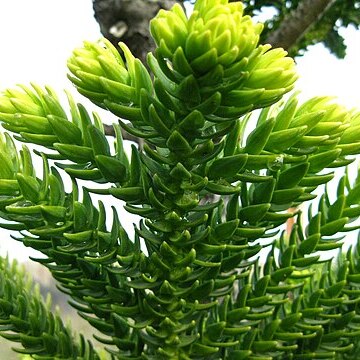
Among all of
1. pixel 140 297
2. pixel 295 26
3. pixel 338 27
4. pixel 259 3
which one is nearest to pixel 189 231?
pixel 140 297

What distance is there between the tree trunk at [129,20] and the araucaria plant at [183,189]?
33cm

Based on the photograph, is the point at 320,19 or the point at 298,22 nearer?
the point at 298,22

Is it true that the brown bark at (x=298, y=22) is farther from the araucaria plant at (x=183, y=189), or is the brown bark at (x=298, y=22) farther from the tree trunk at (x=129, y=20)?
the araucaria plant at (x=183, y=189)

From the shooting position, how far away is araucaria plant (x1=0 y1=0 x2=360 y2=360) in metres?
0.30

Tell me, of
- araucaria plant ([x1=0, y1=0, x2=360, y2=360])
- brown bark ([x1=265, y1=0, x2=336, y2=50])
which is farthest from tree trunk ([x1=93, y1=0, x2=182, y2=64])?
araucaria plant ([x1=0, y1=0, x2=360, y2=360])

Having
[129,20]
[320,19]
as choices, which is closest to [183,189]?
[129,20]

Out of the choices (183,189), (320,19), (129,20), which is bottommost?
(183,189)

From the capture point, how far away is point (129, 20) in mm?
694

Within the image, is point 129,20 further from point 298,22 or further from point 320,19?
point 320,19

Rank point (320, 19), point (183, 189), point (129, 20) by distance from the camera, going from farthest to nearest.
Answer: point (320, 19)
point (129, 20)
point (183, 189)

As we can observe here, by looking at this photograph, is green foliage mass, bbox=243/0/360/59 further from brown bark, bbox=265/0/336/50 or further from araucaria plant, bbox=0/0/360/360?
araucaria plant, bbox=0/0/360/360

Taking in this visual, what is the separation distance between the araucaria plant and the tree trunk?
334mm


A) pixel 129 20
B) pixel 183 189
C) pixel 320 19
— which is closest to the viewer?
pixel 183 189

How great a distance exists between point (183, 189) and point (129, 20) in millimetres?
406
